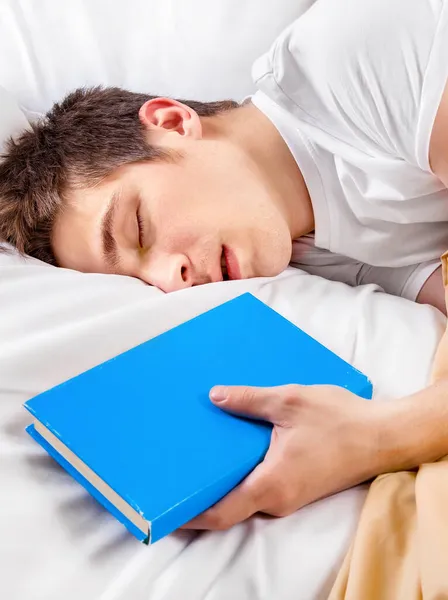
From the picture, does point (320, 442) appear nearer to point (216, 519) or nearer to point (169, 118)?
point (216, 519)

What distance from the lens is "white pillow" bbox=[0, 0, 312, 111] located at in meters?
1.25

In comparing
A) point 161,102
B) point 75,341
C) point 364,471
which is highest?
point 161,102

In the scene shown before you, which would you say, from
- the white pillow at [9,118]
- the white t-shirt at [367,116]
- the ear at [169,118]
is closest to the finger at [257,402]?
the white t-shirt at [367,116]

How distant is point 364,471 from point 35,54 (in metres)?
1.02

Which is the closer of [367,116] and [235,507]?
[235,507]

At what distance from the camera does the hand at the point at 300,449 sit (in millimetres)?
598

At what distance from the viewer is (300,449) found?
24.3 inches

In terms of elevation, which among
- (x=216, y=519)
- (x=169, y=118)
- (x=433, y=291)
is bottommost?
(x=433, y=291)

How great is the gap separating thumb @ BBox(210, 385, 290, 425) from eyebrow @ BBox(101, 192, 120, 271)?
0.36 metres

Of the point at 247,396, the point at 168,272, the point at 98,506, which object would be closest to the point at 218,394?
the point at 247,396

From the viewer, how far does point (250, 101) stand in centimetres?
116

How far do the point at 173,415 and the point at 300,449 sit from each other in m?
0.12

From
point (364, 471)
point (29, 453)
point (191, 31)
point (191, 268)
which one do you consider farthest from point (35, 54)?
point (364, 471)

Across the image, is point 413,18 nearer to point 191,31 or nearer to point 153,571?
point 191,31
